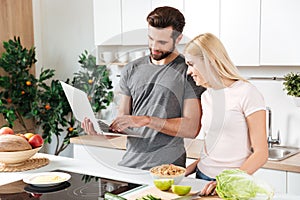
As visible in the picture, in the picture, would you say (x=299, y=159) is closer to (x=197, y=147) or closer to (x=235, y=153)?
(x=197, y=147)

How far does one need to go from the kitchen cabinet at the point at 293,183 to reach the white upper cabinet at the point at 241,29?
712 mm

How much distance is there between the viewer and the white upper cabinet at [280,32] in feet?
8.75

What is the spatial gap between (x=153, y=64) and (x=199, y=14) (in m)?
1.17

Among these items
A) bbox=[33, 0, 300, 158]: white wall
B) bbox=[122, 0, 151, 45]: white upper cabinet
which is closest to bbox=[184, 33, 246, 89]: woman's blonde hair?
bbox=[122, 0, 151, 45]: white upper cabinet

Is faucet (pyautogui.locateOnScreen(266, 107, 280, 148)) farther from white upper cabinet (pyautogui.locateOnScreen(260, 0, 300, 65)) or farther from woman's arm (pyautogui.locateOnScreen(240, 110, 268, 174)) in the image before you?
woman's arm (pyautogui.locateOnScreen(240, 110, 268, 174))

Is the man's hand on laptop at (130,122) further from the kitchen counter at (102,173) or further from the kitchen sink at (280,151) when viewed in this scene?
the kitchen sink at (280,151)

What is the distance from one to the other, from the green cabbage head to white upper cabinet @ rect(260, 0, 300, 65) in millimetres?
1336

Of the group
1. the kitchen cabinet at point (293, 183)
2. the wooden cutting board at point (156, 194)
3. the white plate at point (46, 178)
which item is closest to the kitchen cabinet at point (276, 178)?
the kitchen cabinet at point (293, 183)

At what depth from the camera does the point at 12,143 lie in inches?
84.0

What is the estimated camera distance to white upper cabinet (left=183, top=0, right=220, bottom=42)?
115 inches

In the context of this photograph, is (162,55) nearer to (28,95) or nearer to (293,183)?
(293,183)

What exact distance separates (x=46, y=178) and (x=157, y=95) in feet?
1.90

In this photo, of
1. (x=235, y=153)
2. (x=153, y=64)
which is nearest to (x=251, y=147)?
(x=235, y=153)

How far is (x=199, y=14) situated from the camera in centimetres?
298
